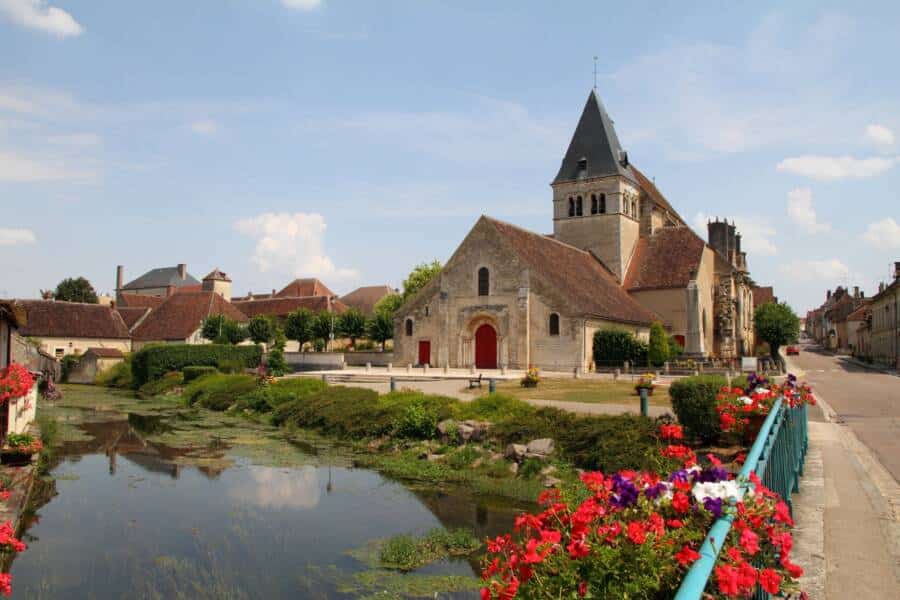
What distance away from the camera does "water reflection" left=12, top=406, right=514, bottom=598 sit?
801 cm

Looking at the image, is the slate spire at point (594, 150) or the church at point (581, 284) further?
the slate spire at point (594, 150)

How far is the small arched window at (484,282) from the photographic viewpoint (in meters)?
37.4

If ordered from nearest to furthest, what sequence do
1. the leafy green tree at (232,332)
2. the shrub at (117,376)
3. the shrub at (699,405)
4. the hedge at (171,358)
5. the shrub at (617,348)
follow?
the shrub at (699,405)
the shrub at (617,348)
the hedge at (171,358)
the shrub at (117,376)
the leafy green tree at (232,332)

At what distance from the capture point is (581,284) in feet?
127

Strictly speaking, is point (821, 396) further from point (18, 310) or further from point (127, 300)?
point (127, 300)

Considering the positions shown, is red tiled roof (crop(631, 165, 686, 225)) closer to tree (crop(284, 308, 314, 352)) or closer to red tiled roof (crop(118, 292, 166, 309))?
tree (crop(284, 308, 314, 352))

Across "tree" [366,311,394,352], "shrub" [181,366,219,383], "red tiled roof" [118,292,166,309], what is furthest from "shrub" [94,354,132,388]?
"red tiled roof" [118,292,166,309]

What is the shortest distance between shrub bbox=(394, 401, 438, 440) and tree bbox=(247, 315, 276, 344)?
3726 cm

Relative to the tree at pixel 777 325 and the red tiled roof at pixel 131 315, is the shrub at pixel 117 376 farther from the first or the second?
the tree at pixel 777 325

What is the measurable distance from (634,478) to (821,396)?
22.2 metres

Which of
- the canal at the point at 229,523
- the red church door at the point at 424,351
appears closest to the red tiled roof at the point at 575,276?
the red church door at the point at 424,351

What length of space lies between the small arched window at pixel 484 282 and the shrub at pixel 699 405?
24.7 m

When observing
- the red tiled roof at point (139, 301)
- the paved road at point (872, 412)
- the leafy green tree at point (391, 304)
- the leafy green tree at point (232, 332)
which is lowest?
the paved road at point (872, 412)

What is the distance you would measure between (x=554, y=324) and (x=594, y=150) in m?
16.8
